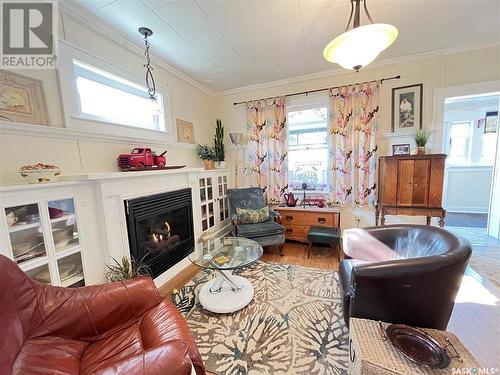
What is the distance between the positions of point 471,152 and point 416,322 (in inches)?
206

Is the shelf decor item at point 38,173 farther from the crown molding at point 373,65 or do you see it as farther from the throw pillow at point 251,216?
the crown molding at point 373,65

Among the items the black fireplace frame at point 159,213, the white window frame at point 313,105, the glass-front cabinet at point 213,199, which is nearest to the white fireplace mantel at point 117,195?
the black fireplace frame at point 159,213

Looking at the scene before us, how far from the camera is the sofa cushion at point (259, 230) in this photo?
2.80 meters

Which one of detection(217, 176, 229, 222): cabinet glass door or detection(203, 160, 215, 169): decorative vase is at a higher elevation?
detection(203, 160, 215, 169): decorative vase

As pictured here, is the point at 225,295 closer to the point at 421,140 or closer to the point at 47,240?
the point at 47,240

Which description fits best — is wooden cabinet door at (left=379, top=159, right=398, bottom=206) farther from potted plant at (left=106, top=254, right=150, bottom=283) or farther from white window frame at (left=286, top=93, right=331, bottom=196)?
potted plant at (left=106, top=254, right=150, bottom=283)

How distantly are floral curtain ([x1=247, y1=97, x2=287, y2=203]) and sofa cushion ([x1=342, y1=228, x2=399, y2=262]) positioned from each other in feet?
5.60

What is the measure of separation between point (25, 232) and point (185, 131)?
2.15m

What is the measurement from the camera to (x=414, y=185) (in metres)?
2.56

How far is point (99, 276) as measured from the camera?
179 cm

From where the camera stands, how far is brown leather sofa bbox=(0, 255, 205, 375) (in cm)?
84

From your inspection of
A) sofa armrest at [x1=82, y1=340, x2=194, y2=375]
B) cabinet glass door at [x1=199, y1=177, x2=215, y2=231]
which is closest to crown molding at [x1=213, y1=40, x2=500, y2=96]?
cabinet glass door at [x1=199, y1=177, x2=215, y2=231]

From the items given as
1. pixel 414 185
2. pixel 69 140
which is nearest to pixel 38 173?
pixel 69 140

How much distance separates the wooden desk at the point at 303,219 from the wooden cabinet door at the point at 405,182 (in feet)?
2.63
